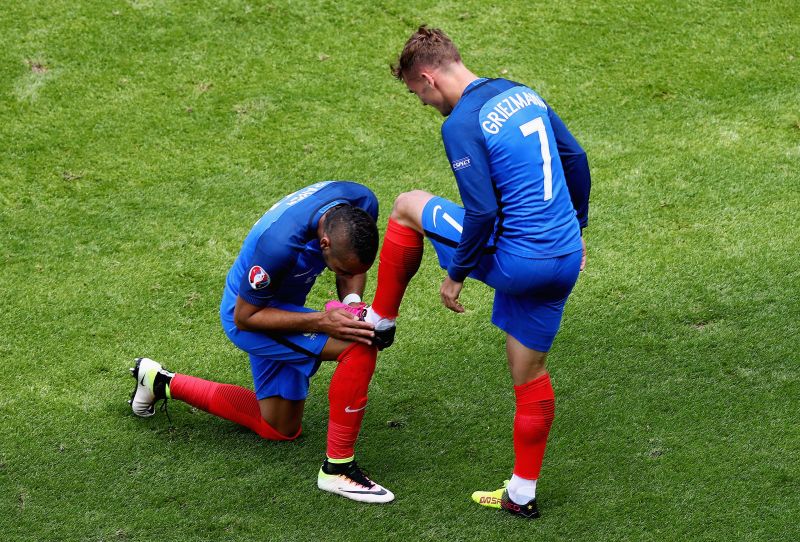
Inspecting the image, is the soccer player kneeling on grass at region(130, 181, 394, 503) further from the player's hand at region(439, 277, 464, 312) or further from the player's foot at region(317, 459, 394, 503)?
the player's hand at region(439, 277, 464, 312)

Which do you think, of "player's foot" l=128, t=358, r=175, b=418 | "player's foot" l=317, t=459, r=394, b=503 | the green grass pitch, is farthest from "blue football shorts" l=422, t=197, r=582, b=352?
"player's foot" l=128, t=358, r=175, b=418

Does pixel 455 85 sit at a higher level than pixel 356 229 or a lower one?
higher

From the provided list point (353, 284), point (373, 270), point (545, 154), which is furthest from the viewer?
point (373, 270)

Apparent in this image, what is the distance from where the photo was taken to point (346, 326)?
4031mm

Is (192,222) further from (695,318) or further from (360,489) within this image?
(695,318)

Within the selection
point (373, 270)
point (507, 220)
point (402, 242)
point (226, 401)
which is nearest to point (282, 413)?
point (226, 401)

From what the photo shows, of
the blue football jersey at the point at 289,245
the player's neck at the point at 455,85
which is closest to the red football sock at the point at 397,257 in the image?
the blue football jersey at the point at 289,245

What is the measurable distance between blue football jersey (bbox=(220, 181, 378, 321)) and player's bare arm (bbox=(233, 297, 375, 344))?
53mm

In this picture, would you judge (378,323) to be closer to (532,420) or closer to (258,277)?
(258,277)

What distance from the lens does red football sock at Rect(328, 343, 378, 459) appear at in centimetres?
414

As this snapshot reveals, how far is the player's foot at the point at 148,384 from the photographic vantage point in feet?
15.7

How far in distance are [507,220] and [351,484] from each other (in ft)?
4.61

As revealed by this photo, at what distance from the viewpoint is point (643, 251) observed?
19.9 ft

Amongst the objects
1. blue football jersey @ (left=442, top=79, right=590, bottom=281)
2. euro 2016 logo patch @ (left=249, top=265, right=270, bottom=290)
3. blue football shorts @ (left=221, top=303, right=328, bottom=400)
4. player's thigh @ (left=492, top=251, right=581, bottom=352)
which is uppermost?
blue football jersey @ (left=442, top=79, right=590, bottom=281)
